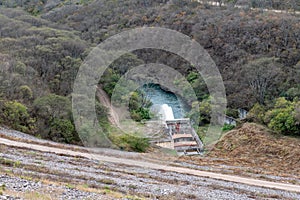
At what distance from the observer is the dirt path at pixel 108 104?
4469 centimetres

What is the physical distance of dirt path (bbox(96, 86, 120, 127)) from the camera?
4469cm

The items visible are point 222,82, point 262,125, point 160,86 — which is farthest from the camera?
point 160,86

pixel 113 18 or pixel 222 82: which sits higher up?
pixel 113 18

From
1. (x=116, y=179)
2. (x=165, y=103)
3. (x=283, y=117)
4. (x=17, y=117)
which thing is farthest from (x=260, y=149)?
(x=17, y=117)

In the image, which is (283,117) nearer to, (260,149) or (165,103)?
(260,149)

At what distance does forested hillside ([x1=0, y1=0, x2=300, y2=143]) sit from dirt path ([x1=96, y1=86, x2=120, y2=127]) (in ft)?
3.57

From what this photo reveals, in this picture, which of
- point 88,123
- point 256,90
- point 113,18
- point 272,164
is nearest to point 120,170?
point 88,123

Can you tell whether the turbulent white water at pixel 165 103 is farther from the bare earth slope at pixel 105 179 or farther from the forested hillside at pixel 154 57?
the bare earth slope at pixel 105 179

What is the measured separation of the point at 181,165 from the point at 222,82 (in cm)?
3126

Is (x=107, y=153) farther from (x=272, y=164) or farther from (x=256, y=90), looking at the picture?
(x=256, y=90)

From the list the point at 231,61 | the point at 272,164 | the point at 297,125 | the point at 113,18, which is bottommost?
the point at 272,164

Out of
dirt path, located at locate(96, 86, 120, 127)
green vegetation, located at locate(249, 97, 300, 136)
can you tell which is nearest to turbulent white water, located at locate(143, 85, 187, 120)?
dirt path, located at locate(96, 86, 120, 127)

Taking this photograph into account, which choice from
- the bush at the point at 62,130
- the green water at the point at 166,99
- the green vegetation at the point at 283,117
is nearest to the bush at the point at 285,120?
the green vegetation at the point at 283,117

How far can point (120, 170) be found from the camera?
92.2 ft
